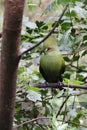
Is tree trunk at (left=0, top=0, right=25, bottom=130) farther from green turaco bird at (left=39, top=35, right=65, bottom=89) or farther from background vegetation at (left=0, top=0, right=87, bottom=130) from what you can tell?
green turaco bird at (left=39, top=35, right=65, bottom=89)

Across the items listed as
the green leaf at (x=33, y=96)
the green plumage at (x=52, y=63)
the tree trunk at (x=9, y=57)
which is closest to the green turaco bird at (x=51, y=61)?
the green plumage at (x=52, y=63)

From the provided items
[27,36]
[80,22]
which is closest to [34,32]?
A: [27,36]

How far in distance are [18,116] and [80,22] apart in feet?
1.29

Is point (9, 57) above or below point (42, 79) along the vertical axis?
above

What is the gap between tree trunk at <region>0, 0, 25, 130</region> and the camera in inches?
21.2

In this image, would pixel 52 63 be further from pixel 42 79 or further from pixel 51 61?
pixel 42 79

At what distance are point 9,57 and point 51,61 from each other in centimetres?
61

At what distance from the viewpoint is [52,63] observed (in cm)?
118

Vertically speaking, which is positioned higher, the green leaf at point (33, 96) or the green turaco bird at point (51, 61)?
the green turaco bird at point (51, 61)

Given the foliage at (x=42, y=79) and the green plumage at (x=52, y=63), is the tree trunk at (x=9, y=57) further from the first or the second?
the green plumage at (x=52, y=63)

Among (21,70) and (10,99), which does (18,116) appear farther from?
(10,99)

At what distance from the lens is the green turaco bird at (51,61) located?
1.15 meters

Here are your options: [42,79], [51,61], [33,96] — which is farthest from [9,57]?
[42,79]

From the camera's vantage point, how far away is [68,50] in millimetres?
1236
